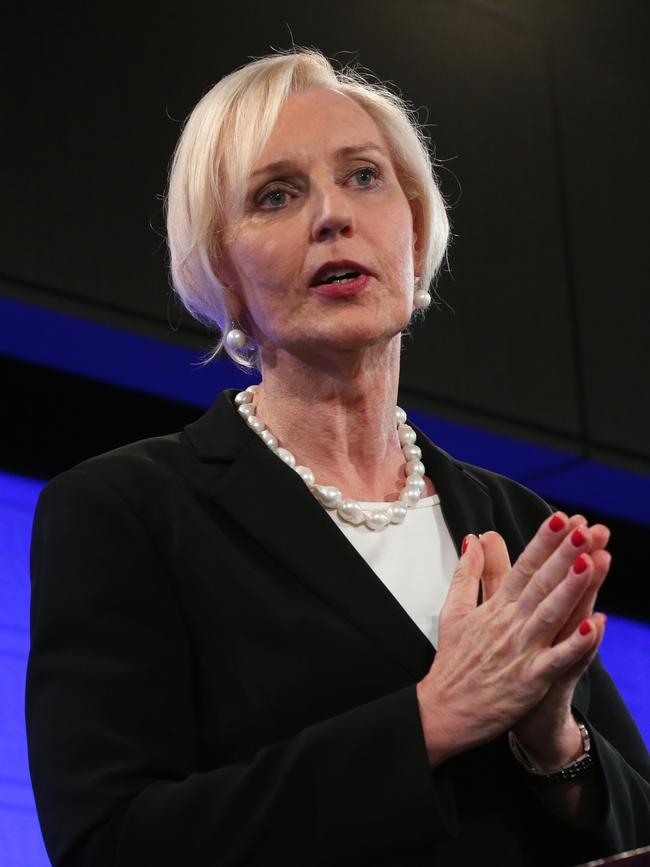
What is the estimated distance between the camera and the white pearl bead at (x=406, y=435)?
179 cm

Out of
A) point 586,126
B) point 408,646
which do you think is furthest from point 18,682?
point 586,126

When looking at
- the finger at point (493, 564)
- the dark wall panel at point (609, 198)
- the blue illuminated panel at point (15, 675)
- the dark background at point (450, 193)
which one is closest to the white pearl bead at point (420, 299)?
the finger at point (493, 564)

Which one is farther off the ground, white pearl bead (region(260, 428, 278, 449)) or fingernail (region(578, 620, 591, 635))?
fingernail (region(578, 620, 591, 635))

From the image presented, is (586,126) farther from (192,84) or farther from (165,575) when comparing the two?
(165,575)

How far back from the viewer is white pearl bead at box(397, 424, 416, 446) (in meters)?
1.79

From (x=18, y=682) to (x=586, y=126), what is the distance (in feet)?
7.83

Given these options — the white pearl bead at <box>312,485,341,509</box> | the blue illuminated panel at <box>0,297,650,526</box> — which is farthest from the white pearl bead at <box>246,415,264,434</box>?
the blue illuminated panel at <box>0,297,650,526</box>

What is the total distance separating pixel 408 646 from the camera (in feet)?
4.54

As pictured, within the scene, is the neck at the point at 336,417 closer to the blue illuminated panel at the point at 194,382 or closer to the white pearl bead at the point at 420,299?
the white pearl bead at the point at 420,299

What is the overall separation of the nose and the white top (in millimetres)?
339

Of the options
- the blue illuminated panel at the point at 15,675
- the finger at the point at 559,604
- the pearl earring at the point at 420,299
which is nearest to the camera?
the finger at the point at 559,604

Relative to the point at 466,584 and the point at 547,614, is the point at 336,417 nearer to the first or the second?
the point at 466,584

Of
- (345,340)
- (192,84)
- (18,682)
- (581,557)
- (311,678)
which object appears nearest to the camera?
(581,557)

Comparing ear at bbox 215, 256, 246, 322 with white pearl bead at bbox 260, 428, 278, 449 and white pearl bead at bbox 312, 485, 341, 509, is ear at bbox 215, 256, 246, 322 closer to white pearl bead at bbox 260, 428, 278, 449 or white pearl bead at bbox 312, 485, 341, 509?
white pearl bead at bbox 260, 428, 278, 449
